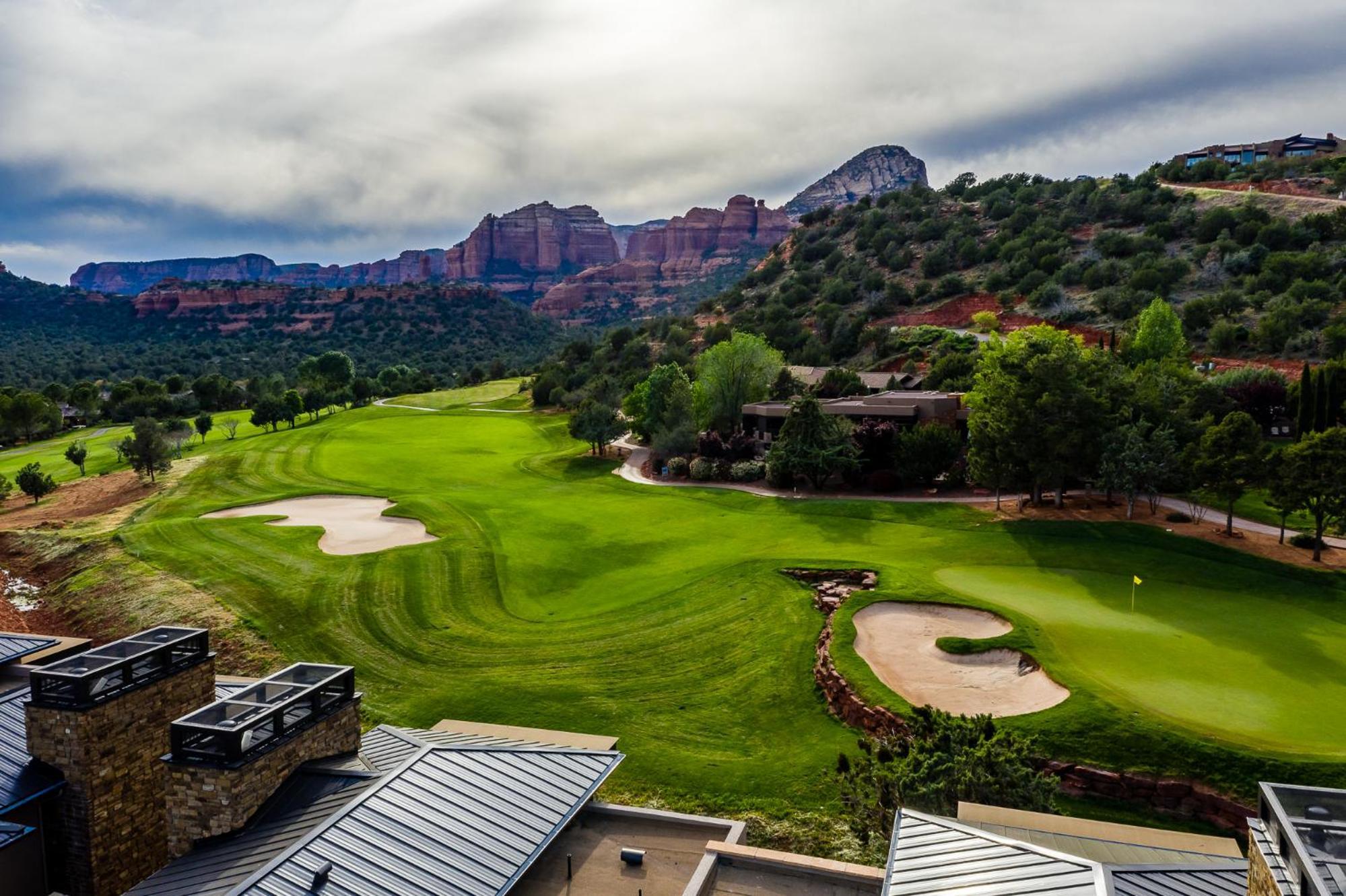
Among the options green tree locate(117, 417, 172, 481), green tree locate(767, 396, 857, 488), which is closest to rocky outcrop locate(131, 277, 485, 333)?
green tree locate(117, 417, 172, 481)

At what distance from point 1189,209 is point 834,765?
88.1 metres

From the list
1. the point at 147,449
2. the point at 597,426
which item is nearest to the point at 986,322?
the point at 597,426

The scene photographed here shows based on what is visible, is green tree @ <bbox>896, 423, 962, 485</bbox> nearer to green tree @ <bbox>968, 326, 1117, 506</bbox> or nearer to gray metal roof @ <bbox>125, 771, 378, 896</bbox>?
green tree @ <bbox>968, 326, 1117, 506</bbox>

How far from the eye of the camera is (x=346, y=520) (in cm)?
4003

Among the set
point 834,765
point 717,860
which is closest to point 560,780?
point 717,860

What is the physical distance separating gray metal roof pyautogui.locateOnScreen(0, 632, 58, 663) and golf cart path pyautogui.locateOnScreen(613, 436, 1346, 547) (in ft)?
103

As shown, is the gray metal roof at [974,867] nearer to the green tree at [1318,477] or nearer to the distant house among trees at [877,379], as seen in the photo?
the green tree at [1318,477]

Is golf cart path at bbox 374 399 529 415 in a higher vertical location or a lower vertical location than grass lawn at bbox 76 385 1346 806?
higher

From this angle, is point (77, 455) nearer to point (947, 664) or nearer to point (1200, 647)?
point (947, 664)

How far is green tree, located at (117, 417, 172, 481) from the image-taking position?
4859cm

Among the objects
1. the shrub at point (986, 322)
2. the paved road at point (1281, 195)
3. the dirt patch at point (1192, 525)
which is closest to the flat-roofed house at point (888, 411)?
the dirt patch at point (1192, 525)

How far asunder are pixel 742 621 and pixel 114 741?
16.4 meters

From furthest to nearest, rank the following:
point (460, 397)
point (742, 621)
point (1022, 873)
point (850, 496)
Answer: point (460, 397)
point (850, 496)
point (742, 621)
point (1022, 873)

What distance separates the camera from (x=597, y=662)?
22.7 m
